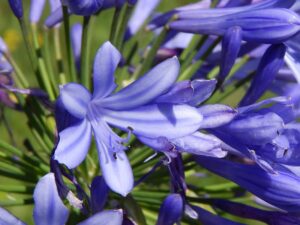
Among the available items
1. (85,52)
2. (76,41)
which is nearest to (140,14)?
(76,41)

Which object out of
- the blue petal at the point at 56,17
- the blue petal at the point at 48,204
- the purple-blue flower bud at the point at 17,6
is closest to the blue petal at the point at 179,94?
the blue petal at the point at 48,204

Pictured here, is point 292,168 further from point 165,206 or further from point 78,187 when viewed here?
point 78,187

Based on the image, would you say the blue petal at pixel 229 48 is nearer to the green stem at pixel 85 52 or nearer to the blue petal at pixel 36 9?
the green stem at pixel 85 52

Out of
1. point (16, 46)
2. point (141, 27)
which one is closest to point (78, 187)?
point (141, 27)

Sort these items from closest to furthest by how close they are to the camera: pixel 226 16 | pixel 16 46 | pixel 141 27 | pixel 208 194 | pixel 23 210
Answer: pixel 226 16, pixel 208 194, pixel 141 27, pixel 23 210, pixel 16 46

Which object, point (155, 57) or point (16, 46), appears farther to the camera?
point (16, 46)

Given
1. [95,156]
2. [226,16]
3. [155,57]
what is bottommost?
[95,156]

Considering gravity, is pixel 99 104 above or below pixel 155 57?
above
